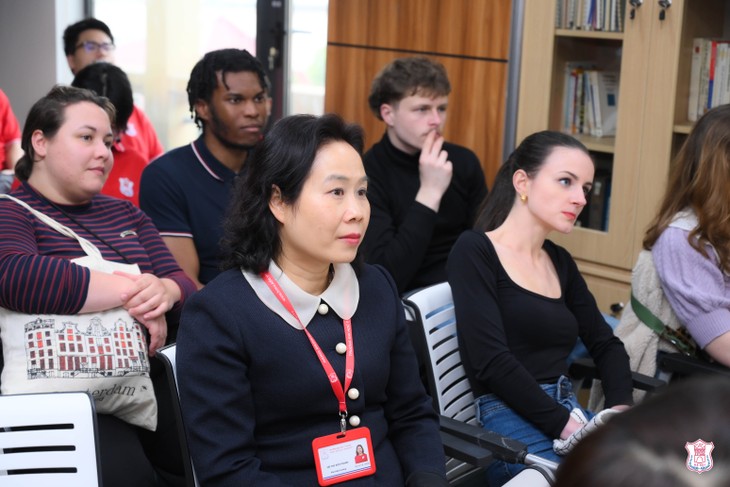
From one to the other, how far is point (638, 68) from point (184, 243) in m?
A: 1.83

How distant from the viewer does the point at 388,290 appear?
2055 millimetres

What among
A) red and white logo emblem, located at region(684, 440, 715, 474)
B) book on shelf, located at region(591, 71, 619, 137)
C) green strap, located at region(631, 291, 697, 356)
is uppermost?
book on shelf, located at region(591, 71, 619, 137)

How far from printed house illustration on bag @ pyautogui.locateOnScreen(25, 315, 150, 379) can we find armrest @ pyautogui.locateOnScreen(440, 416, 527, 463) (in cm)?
76

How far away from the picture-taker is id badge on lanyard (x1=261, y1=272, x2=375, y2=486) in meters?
1.82

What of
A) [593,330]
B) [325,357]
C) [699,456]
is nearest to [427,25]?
[593,330]

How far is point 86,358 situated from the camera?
212 cm

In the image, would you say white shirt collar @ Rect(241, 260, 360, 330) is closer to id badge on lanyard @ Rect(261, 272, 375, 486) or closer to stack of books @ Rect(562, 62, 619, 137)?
id badge on lanyard @ Rect(261, 272, 375, 486)

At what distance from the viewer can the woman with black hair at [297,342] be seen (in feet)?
5.84

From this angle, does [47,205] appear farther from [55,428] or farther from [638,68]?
[638,68]

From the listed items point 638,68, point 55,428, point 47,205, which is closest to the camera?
point 55,428

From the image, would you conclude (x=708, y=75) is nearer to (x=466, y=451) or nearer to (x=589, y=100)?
(x=589, y=100)

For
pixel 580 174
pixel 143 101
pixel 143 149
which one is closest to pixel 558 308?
pixel 580 174

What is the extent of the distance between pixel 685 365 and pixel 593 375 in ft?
0.84

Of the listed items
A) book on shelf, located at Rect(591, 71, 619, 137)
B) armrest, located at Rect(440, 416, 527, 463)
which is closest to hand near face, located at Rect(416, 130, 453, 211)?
book on shelf, located at Rect(591, 71, 619, 137)
